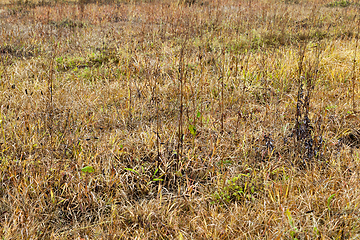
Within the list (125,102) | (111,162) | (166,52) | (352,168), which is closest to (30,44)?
(166,52)

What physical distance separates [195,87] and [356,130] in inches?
81.6

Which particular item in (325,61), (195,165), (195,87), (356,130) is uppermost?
(325,61)

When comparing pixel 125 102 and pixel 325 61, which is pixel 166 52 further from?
pixel 325 61

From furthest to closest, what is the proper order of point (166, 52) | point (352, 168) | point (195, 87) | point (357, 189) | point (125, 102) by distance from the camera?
point (166, 52), point (195, 87), point (125, 102), point (352, 168), point (357, 189)

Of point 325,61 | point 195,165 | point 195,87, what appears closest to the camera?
point 195,165

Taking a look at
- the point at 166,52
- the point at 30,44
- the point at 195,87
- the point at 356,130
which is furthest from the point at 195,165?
the point at 30,44

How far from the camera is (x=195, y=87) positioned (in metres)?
3.95

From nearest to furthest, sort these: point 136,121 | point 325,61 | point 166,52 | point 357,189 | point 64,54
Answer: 1. point 357,189
2. point 136,121
3. point 325,61
4. point 166,52
5. point 64,54

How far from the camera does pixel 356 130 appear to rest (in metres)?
2.98

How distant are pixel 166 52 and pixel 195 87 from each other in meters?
1.42

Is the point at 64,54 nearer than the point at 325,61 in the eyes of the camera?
No

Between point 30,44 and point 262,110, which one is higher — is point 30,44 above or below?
above

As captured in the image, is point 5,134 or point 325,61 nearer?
point 5,134

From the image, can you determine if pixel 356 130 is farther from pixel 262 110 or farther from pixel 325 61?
pixel 325 61
